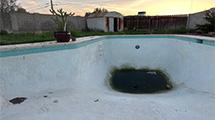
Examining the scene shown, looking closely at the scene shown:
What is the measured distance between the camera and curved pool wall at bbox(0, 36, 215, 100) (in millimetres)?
4535

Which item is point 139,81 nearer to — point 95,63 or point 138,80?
point 138,80


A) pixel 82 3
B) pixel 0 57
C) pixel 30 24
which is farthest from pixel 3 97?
pixel 82 3

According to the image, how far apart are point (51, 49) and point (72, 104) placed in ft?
5.78

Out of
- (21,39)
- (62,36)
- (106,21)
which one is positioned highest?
(106,21)

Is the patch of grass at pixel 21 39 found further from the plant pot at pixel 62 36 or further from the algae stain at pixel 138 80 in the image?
the algae stain at pixel 138 80

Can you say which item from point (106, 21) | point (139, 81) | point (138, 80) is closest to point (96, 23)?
point (106, 21)

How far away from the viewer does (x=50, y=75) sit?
5.11 metres

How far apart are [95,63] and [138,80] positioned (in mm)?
1550

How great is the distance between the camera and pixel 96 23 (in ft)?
53.8

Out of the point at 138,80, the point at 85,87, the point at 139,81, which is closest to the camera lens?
the point at 85,87

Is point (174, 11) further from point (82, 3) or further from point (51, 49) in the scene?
point (51, 49)

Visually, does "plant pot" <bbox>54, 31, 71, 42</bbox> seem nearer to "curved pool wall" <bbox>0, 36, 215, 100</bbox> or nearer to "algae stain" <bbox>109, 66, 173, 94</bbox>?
"curved pool wall" <bbox>0, 36, 215, 100</bbox>

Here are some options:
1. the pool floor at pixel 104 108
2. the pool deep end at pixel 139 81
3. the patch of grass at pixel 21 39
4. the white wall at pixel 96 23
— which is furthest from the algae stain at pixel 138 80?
the white wall at pixel 96 23

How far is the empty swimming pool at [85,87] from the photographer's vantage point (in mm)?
3680
